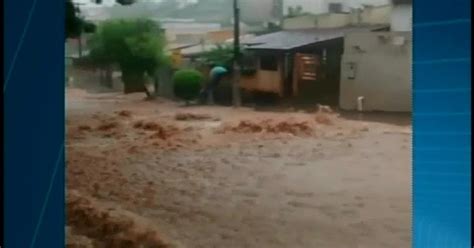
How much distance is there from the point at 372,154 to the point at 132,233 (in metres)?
0.66

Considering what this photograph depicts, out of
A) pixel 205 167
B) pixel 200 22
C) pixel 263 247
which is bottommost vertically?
pixel 263 247

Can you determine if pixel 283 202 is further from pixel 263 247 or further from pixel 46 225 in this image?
pixel 46 225

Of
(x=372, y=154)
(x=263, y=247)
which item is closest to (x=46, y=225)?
(x=263, y=247)

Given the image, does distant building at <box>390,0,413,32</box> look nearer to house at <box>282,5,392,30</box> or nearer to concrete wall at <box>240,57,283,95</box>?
house at <box>282,5,392,30</box>

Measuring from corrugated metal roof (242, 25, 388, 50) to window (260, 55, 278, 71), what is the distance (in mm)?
27

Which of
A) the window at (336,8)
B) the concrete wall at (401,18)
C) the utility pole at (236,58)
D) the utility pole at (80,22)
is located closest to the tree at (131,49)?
the utility pole at (80,22)

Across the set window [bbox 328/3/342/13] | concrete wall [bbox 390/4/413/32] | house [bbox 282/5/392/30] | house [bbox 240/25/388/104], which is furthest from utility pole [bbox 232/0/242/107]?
concrete wall [bbox 390/4/413/32]

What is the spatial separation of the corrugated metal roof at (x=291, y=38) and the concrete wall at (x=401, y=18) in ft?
0.47

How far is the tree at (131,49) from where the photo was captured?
1975 mm

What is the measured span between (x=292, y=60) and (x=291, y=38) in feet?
0.20

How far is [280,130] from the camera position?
6.56 ft

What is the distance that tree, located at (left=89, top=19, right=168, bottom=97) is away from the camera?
6.48ft

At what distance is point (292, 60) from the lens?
6.61 ft

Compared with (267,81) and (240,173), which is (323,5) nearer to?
(267,81)
